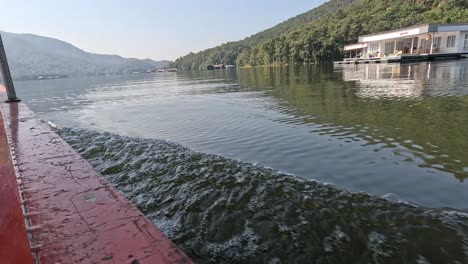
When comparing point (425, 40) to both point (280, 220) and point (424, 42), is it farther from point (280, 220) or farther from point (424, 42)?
point (280, 220)

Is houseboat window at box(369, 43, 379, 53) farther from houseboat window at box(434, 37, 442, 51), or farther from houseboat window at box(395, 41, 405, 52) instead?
houseboat window at box(434, 37, 442, 51)

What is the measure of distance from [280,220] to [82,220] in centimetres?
230

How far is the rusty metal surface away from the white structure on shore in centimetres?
5044

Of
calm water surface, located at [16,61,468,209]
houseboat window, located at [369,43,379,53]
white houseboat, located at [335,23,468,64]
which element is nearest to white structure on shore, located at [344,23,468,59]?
white houseboat, located at [335,23,468,64]

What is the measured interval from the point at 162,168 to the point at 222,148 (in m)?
1.73

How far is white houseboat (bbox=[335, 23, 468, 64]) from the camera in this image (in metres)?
44.2

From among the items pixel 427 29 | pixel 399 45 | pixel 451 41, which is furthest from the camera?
pixel 399 45

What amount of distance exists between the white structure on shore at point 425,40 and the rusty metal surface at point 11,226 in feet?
165

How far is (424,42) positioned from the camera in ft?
168

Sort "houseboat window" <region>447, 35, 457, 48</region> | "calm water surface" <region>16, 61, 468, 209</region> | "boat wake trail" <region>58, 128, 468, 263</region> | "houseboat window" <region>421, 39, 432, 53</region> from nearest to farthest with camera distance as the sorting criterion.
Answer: "boat wake trail" <region>58, 128, 468, 263</region> < "calm water surface" <region>16, 61, 468, 209</region> < "houseboat window" <region>447, 35, 457, 48</region> < "houseboat window" <region>421, 39, 432, 53</region>

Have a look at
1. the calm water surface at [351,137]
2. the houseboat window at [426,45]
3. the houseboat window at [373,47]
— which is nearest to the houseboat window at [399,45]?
the houseboat window at [373,47]

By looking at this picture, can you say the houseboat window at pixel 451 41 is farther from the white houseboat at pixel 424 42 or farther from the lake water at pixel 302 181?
the lake water at pixel 302 181

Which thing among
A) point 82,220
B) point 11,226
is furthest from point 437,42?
point 11,226

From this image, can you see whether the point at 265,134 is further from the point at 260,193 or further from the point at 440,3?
the point at 440,3
